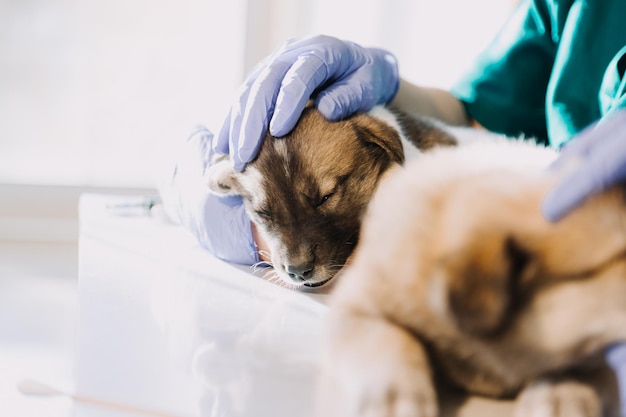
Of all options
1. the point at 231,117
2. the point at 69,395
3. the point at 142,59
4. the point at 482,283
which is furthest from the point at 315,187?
the point at 142,59

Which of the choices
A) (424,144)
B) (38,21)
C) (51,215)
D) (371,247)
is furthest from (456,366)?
(38,21)

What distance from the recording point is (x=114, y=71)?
10.3 feet

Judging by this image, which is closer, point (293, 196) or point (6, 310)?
point (293, 196)

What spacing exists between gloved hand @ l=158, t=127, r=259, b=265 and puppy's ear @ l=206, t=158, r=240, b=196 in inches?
1.1

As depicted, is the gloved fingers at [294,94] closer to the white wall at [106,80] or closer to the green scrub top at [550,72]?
the green scrub top at [550,72]

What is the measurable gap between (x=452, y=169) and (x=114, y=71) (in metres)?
Answer: 2.54

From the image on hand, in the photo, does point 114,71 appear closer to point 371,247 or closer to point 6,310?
point 6,310

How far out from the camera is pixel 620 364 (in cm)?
73

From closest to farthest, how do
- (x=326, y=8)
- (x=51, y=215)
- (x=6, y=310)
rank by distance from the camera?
(x=6, y=310)
(x=51, y=215)
(x=326, y=8)

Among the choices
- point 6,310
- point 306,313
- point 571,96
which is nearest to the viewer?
point 306,313

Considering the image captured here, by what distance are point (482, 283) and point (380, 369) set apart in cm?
16

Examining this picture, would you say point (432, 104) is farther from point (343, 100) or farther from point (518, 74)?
point (343, 100)

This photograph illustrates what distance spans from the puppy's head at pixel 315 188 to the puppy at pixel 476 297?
747mm

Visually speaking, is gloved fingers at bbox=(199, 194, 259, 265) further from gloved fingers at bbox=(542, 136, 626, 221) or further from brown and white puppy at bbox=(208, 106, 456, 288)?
gloved fingers at bbox=(542, 136, 626, 221)
